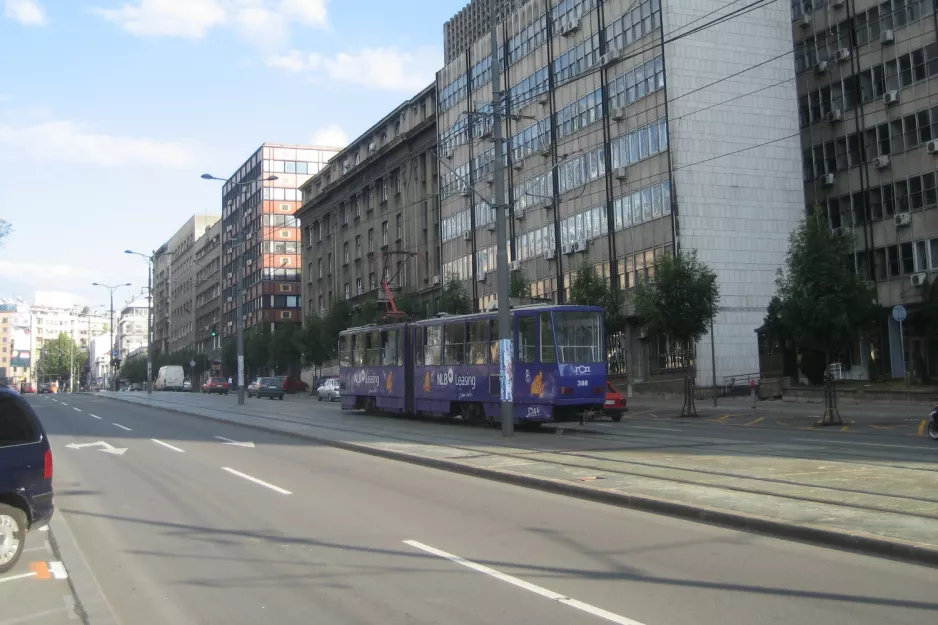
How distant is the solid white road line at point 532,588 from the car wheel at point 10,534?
11.6 feet

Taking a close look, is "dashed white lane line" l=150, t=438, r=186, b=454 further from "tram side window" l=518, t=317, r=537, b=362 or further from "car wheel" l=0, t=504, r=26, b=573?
"car wheel" l=0, t=504, r=26, b=573

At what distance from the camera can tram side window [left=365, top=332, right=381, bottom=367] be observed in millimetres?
32594

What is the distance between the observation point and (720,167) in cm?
4584

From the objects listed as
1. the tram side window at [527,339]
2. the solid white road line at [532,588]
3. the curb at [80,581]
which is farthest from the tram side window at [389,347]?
the solid white road line at [532,588]

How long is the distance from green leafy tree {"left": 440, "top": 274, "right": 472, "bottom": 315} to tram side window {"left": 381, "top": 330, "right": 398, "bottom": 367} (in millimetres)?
22343

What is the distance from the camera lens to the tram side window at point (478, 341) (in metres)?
25.7

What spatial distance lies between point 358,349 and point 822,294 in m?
18.3

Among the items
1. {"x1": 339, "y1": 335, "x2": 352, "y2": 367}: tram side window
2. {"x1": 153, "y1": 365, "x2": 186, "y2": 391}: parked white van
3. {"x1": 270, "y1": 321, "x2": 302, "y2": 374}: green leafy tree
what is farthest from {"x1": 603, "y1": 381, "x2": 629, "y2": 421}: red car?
{"x1": 153, "y1": 365, "x2": 186, "y2": 391}: parked white van

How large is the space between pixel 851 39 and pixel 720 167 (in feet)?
33.7

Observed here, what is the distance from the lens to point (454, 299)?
2170 inches

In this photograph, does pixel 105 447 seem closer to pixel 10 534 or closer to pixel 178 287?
pixel 10 534

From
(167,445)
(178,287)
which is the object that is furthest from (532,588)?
(178,287)

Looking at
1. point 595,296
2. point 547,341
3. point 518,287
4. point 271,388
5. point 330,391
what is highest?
point 518,287

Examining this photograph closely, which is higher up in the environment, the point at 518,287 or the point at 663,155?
the point at 663,155
